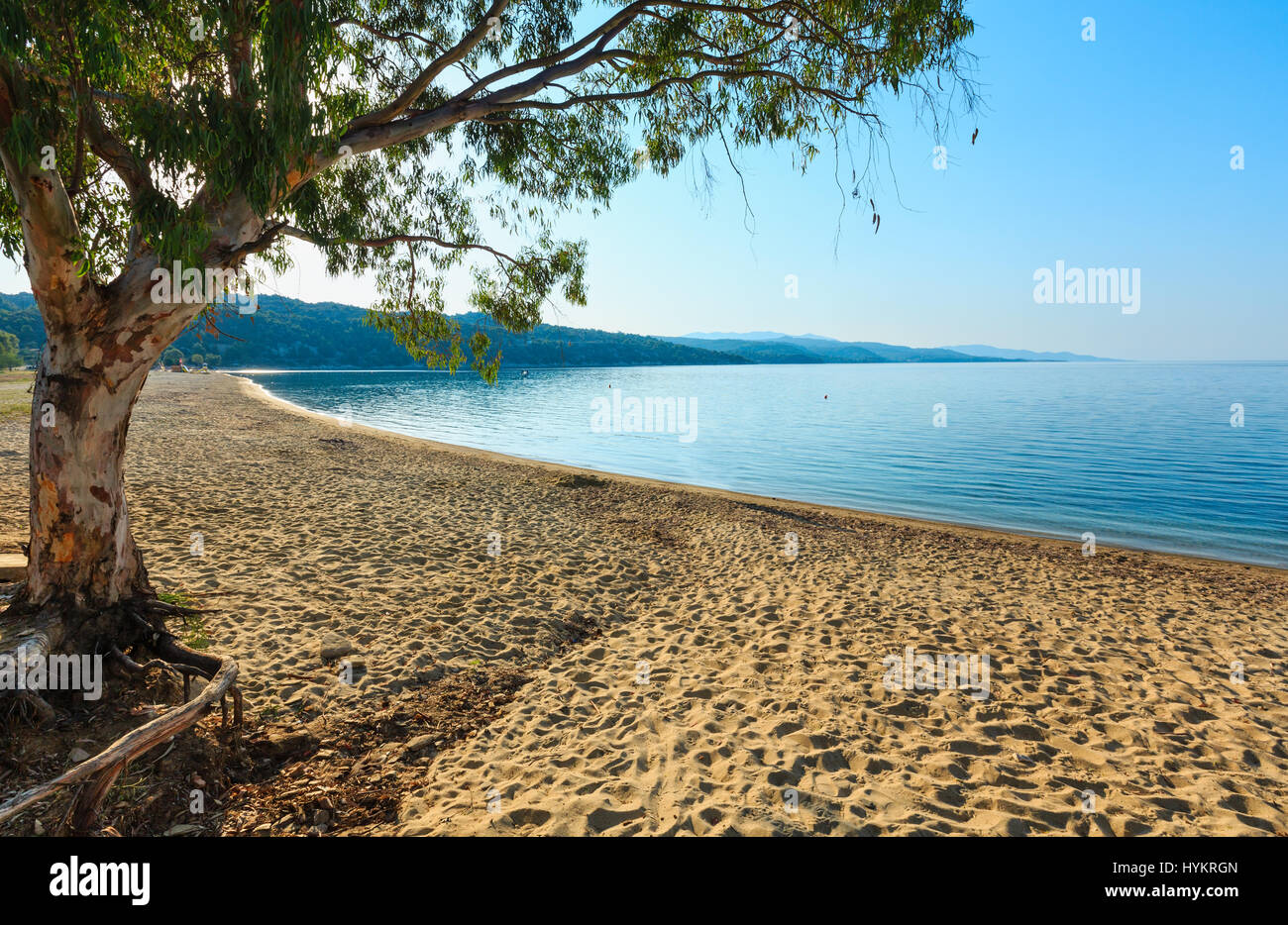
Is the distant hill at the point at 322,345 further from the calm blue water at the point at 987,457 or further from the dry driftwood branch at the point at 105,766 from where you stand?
the dry driftwood branch at the point at 105,766

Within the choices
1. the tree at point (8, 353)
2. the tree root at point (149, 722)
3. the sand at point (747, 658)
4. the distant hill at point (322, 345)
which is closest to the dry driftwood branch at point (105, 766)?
the tree root at point (149, 722)

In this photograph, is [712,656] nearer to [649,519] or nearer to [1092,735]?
[1092,735]

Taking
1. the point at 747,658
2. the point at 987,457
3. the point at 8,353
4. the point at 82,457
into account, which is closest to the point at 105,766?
the point at 82,457

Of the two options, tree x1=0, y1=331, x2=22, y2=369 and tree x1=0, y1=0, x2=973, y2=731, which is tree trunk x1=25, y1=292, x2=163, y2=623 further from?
tree x1=0, y1=331, x2=22, y2=369

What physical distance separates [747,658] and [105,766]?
17.8ft

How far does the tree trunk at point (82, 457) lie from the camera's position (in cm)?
466

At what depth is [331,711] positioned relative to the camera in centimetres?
538

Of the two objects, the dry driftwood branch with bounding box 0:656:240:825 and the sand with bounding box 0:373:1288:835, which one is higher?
the dry driftwood branch with bounding box 0:656:240:825

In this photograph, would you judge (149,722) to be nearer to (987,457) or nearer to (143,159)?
(143,159)

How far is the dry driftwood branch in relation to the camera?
2.99 metres

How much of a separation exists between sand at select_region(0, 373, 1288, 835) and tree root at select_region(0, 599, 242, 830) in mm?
595

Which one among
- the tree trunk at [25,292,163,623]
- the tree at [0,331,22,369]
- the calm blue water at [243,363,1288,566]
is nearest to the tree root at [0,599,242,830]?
the tree trunk at [25,292,163,623]
